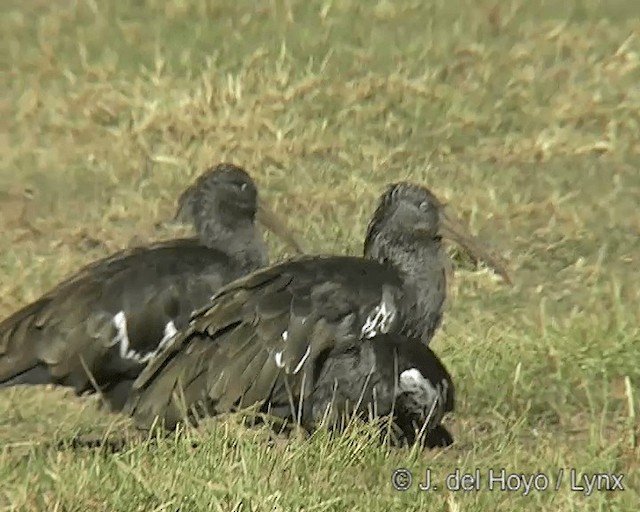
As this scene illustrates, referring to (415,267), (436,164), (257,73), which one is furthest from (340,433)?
(257,73)

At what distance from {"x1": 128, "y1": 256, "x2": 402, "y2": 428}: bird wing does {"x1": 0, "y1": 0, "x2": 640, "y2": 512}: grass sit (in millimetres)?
284

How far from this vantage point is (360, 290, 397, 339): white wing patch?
663 centimetres

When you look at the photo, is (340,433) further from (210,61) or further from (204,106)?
(210,61)

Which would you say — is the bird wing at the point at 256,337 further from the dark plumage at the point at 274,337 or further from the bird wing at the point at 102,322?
the bird wing at the point at 102,322

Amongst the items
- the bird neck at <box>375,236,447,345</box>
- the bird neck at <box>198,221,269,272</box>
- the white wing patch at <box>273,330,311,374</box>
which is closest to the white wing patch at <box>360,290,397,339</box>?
the bird neck at <box>375,236,447,345</box>

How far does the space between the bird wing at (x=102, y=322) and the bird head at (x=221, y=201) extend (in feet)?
1.64

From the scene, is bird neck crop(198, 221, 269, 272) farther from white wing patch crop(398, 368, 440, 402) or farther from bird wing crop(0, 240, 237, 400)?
white wing patch crop(398, 368, 440, 402)

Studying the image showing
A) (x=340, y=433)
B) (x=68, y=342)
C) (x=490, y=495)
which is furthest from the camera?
(x=68, y=342)

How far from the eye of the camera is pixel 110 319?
6.94 m

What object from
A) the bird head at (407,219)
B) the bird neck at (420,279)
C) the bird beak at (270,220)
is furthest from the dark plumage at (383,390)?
the bird beak at (270,220)

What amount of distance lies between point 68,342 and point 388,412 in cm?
134

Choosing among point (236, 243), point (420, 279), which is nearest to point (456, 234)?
point (420, 279)

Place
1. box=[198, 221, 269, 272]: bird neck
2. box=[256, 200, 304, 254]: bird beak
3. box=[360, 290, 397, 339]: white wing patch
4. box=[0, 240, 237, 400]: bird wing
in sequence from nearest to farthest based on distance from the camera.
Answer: box=[360, 290, 397, 339]: white wing patch, box=[0, 240, 237, 400]: bird wing, box=[198, 221, 269, 272]: bird neck, box=[256, 200, 304, 254]: bird beak

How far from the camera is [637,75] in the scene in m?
11.2
